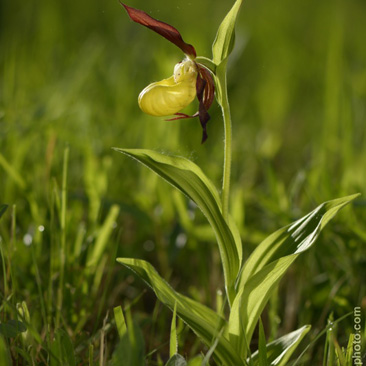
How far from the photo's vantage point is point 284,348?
2.39 ft

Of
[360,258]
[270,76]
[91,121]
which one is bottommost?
[360,258]

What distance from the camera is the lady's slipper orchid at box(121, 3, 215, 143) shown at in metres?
0.69

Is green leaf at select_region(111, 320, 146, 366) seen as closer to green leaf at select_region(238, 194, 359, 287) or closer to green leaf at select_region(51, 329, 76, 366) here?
green leaf at select_region(51, 329, 76, 366)

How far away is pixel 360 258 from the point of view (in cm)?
102

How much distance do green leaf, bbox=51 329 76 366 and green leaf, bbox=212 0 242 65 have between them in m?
0.41

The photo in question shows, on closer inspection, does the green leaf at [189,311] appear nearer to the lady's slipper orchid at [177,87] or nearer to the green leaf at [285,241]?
the green leaf at [285,241]

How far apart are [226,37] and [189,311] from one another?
1.21ft

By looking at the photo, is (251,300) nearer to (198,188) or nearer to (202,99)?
(198,188)

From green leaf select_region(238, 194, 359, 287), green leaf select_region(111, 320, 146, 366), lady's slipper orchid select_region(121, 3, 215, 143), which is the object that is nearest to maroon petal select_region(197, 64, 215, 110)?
lady's slipper orchid select_region(121, 3, 215, 143)

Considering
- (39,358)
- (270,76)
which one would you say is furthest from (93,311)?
(270,76)

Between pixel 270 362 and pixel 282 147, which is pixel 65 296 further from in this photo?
pixel 282 147

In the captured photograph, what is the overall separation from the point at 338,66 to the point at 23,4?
6.70 ft

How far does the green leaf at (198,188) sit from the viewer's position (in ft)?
2.31

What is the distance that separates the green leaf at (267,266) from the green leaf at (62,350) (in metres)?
0.22
